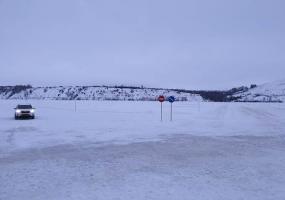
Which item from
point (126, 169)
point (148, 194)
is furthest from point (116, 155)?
point (148, 194)

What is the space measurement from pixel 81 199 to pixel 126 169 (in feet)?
11.1

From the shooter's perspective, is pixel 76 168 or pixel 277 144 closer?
pixel 76 168

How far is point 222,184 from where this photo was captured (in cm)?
916

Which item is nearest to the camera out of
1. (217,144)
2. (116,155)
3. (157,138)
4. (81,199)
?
(81,199)

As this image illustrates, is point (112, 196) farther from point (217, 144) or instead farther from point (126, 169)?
point (217, 144)

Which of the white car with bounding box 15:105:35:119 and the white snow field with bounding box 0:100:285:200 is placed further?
the white car with bounding box 15:105:35:119

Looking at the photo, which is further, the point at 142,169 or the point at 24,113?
the point at 24,113

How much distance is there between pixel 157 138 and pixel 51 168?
8.86 meters

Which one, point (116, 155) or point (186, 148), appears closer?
point (116, 155)

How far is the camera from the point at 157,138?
19500mm

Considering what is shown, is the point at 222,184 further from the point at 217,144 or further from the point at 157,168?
the point at 217,144

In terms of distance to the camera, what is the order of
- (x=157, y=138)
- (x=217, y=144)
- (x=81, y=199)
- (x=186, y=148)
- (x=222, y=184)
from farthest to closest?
(x=157, y=138), (x=217, y=144), (x=186, y=148), (x=222, y=184), (x=81, y=199)

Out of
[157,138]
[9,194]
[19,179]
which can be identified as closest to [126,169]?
[19,179]

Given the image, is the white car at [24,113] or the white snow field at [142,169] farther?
the white car at [24,113]
